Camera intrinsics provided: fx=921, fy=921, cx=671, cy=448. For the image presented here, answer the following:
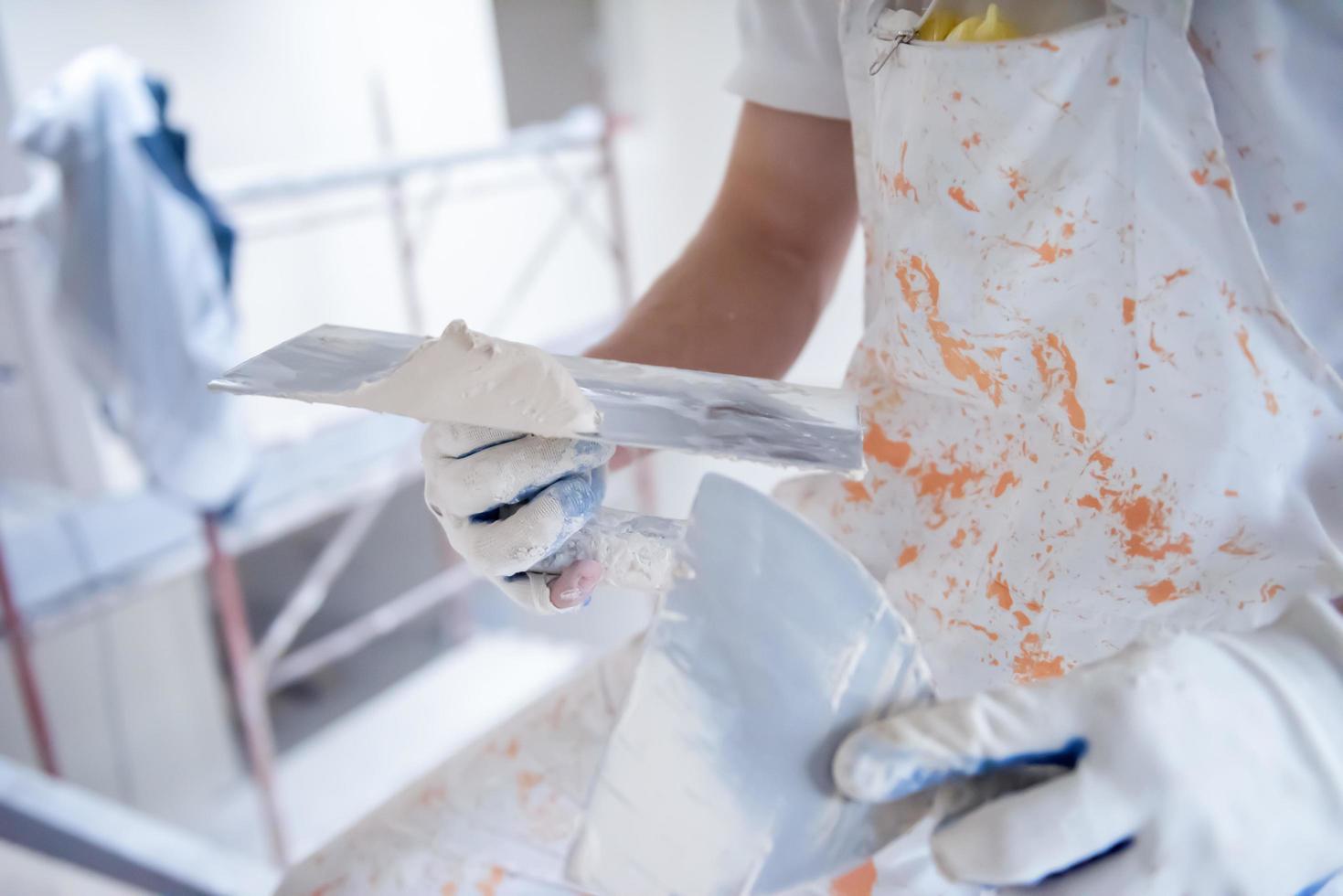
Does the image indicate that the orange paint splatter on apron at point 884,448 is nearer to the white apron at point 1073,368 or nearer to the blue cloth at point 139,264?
the white apron at point 1073,368

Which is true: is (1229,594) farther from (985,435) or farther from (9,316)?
(9,316)

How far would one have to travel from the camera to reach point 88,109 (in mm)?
1718

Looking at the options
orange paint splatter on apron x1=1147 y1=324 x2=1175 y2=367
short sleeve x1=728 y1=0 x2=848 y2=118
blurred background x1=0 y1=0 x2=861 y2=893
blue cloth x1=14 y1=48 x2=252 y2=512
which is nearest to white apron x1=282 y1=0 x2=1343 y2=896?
orange paint splatter on apron x1=1147 y1=324 x2=1175 y2=367

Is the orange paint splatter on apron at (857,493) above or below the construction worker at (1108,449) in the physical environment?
below

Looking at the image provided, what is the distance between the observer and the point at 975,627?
2.31 ft

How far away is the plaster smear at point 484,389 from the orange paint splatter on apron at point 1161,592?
0.40m

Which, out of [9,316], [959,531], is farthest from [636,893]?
[9,316]

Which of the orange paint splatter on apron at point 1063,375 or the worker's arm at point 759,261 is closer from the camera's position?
the orange paint splatter on apron at point 1063,375

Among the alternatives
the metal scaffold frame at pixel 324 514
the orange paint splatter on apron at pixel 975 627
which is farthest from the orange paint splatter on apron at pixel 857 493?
the metal scaffold frame at pixel 324 514

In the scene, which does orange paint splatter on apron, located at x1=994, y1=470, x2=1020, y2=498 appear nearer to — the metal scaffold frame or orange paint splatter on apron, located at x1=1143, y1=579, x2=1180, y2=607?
orange paint splatter on apron, located at x1=1143, y1=579, x2=1180, y2=607

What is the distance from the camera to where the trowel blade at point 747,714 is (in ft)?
1.71

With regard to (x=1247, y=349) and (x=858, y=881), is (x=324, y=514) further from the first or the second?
(x=1247, y=349)

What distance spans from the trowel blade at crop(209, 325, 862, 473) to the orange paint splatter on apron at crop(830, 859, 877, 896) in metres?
0.35

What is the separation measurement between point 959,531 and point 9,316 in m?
2.44
